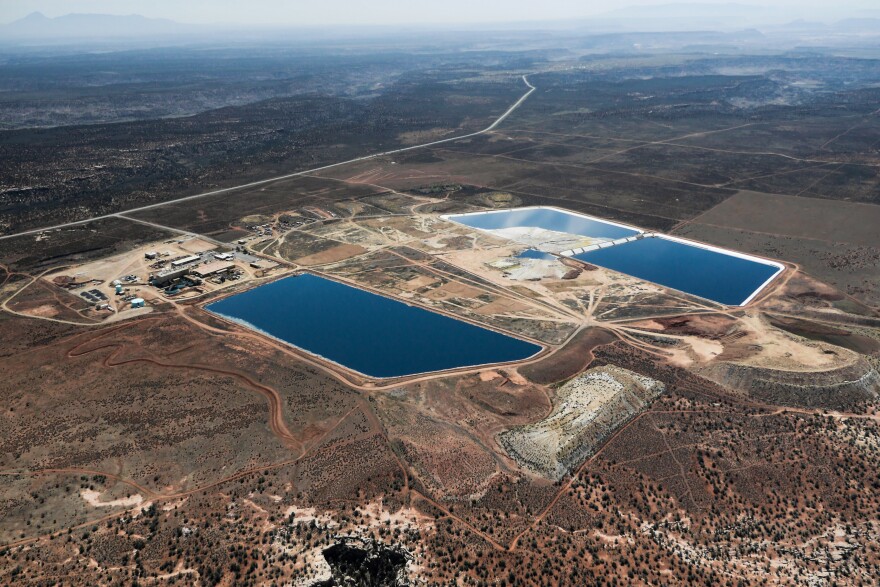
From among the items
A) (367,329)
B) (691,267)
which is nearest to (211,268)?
(367,329)

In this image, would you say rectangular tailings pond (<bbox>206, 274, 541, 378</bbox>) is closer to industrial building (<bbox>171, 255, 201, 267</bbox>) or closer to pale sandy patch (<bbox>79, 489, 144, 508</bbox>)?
industrial building (<bbox>171, 255, 201, 267</bbox>)

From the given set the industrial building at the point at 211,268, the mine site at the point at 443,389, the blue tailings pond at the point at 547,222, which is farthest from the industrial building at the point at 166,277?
the blue tailings pond at the point at 547,222

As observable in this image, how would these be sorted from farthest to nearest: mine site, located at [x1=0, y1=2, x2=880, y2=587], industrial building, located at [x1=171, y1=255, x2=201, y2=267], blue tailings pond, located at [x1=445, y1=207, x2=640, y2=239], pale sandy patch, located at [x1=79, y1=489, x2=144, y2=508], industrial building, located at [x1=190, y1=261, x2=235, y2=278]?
blue tailings pond, located at [x1=445, y1=207, x2=640, y2=239] → industrial building, located at [x1=171, y1=255, x2=201, y2=267] → industrial building, located at [x1=190, y1=261, x2=235, y2=278] → pale sandy patch, located at [x1=79, y1=489, x2=144, y2=508] → mine site, located at [x1=0, y1=2, x2=880, y2=587]

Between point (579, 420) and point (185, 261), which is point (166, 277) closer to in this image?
point (185, 261)

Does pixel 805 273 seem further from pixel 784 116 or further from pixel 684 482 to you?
pixel 784 116

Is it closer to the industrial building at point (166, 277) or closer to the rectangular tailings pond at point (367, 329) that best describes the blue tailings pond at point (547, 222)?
the rectangular tailings pond at point (367, 329)

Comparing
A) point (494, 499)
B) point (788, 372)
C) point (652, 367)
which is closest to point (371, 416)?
point (494, 499)

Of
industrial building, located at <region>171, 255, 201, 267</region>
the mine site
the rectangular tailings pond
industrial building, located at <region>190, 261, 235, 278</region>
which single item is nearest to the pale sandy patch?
the mine site
